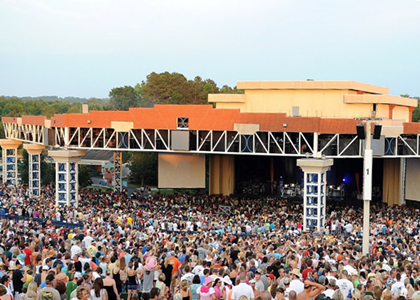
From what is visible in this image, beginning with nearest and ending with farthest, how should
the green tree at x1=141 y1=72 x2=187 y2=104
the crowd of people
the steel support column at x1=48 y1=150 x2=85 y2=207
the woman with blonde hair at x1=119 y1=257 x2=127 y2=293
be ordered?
the crowd of people < the woman with blonde hair at x1=119 y1=257 x2=127 y2=293 < the steel support column at x1=48 y1=150 x2=85 y2=207 < the green tree at x1=141 y1=72 x2=187 y2=104

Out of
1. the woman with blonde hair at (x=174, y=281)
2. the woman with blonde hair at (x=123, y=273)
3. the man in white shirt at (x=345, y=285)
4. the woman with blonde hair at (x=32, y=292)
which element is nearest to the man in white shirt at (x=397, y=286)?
the man in white shirt at (x=345, y=285)

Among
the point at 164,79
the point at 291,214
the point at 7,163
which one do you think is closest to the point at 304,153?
the point at 291,214

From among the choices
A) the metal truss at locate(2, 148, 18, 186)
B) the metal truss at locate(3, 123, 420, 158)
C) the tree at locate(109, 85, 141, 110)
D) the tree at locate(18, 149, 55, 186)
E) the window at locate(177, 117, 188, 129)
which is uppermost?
the tree at locate(109, 85, 141, 110)

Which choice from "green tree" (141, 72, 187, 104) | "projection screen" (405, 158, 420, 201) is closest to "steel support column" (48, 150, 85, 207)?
"projection screen" (405, 158, 420, 201)

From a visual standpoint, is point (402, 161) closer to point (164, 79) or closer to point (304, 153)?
point (304, 153)

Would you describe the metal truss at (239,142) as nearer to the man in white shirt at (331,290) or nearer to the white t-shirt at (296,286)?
the white t-shirt at (296,286)

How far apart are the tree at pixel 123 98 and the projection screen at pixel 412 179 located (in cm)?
10051

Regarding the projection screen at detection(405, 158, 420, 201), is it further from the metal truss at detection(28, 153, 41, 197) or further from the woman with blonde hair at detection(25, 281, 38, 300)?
the woman with blonde hair at detection(25, 281, 38, 300)

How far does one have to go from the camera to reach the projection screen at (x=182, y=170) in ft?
151

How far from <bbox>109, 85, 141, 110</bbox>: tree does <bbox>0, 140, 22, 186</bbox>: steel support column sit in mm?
81848

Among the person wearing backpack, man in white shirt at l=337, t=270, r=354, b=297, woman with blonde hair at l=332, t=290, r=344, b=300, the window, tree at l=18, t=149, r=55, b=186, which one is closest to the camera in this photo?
woman with blonde hair at l=332, t=290, r=344, b=300

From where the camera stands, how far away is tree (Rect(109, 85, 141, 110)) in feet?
454

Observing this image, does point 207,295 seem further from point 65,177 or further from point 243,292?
point 65,177

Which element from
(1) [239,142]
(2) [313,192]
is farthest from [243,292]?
(1) [239,142]
